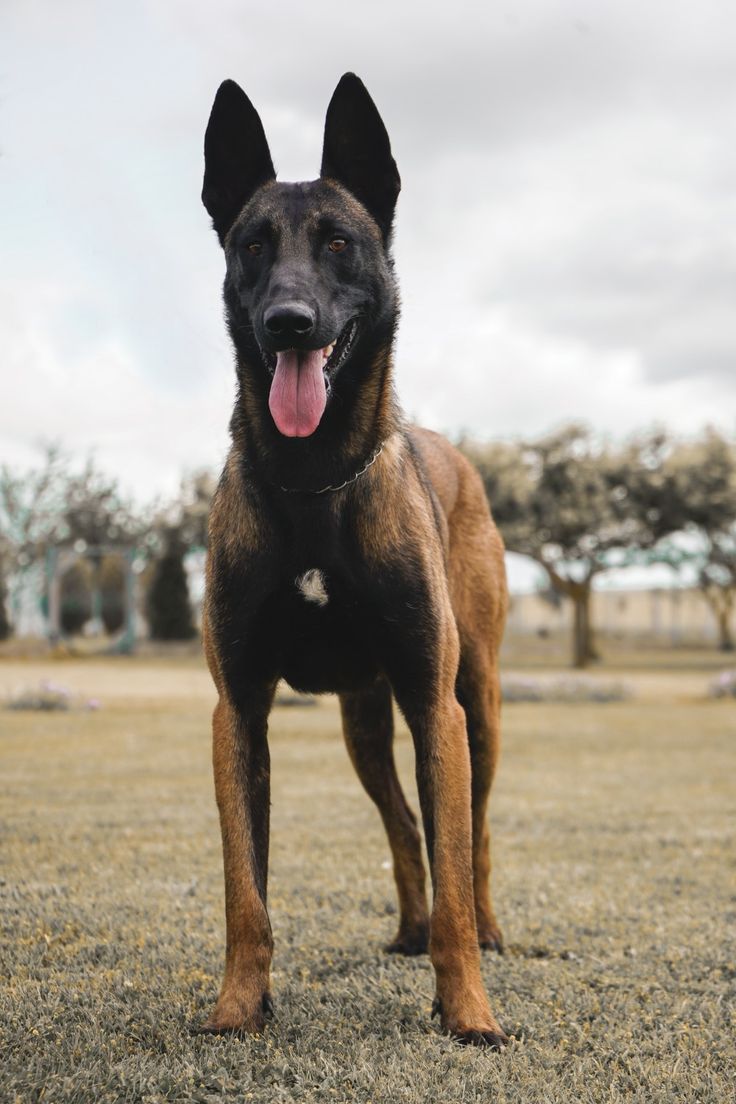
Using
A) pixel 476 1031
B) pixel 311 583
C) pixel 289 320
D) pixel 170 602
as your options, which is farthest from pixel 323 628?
pixel 170 602

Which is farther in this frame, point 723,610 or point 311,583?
point 723,610

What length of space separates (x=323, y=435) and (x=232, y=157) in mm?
998

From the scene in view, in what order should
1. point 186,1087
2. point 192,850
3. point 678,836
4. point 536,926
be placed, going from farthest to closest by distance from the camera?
point 678,836
point 192,850
point 536,926
point 186,1087

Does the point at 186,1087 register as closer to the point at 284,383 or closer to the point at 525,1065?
the point at 525,1065

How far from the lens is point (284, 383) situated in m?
3.13

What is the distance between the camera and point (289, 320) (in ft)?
9.53

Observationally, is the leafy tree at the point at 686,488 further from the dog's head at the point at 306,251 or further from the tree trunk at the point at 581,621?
the dog's head at the point at 306,251

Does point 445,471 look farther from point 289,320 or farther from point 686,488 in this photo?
point 686,488

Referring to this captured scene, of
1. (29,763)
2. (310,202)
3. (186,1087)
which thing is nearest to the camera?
(186,1087)

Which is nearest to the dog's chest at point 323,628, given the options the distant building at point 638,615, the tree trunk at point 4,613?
the tree trunk at point 4,613

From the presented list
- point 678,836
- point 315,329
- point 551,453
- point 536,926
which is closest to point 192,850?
point 536,926

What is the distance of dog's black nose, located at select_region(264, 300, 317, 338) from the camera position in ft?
9.51

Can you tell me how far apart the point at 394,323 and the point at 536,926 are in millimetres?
2761

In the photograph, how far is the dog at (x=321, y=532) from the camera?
3.19m
